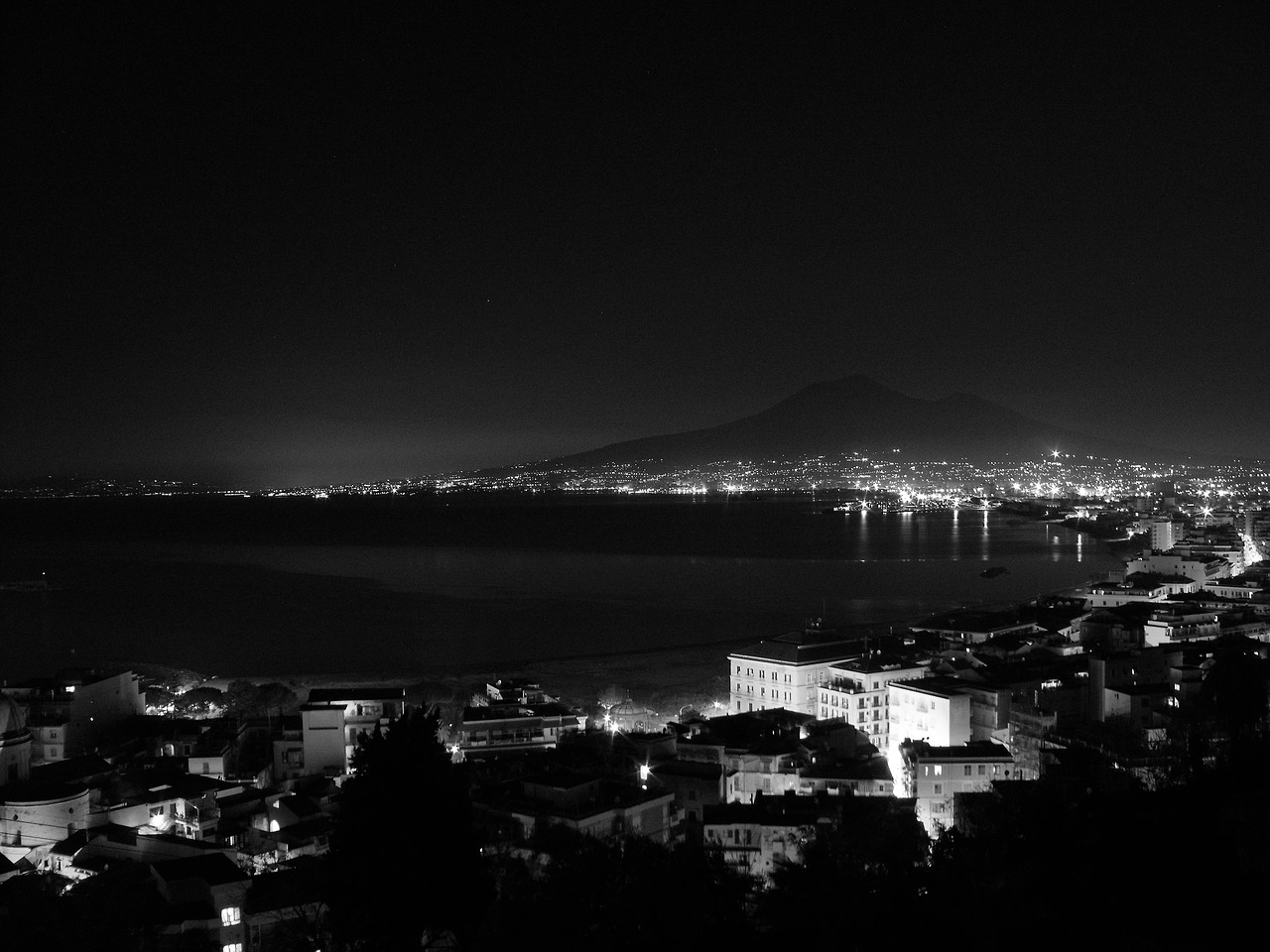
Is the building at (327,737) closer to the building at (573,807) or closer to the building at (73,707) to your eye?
the building at (73,707)

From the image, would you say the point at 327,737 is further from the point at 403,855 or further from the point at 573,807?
the point at 403,855

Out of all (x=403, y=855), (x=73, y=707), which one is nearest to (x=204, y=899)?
(x=403, y=855)

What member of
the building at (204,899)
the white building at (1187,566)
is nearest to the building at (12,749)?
the building at (204,899)

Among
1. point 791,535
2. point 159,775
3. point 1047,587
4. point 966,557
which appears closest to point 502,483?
point 791,535

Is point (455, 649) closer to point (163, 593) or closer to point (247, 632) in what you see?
point (247, 632)

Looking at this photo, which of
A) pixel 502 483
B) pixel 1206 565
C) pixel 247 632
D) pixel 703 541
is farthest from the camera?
pixel 502 483

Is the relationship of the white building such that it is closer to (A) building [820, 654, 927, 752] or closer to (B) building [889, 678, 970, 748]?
(A) building [820, 654, 927, 752]

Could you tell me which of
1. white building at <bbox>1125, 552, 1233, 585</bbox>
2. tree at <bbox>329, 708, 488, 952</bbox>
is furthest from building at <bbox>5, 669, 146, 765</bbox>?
white building at <bbox>1125, 552, 1233, 585</bbox>
